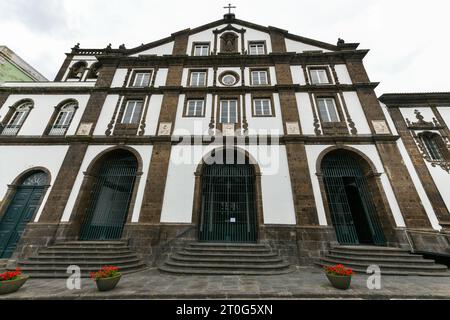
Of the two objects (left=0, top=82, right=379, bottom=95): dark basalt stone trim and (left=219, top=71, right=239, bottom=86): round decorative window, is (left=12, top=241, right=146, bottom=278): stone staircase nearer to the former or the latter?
(left=0, top=82, right=379, bottom=95): dark basalt stone trim

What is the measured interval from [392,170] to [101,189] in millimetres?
15033

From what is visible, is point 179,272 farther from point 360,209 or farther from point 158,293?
point 360,209

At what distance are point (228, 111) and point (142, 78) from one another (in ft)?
21.9

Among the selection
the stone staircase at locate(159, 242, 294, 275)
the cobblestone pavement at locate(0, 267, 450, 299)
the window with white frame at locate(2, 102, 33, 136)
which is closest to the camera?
the cobblestone pavement at locate(0, 267, 450, 299)

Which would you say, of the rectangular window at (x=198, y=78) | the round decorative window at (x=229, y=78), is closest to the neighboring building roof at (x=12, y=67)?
the rectangular window at (x=198, y=78)

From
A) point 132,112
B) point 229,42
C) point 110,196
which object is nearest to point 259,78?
point 229,42

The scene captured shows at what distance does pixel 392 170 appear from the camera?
8969 millimetres

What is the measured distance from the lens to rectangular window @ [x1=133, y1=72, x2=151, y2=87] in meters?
12.3

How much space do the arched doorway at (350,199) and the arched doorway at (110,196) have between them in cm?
1055

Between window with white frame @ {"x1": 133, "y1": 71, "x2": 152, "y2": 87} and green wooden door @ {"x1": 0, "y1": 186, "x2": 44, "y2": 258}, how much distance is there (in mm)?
8120

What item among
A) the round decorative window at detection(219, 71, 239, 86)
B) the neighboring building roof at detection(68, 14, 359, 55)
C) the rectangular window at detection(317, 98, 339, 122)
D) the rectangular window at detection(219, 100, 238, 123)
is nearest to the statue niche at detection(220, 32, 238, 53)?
the neighboring building roof at detection(68, 14, 359, 55)

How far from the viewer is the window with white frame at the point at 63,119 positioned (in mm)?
10820

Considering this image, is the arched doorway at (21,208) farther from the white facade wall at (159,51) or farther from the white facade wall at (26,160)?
the white facade wall at (159,51)
